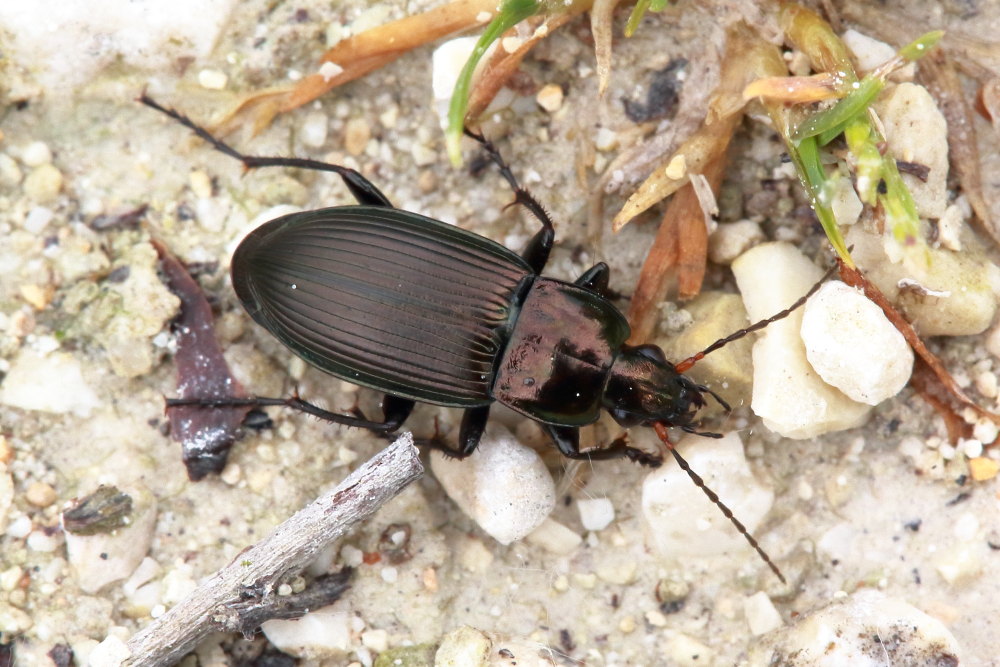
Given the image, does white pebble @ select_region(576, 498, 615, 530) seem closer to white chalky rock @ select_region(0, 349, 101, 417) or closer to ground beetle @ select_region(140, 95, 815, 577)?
ground beetle @ select_region(140, 95, 815, 577)

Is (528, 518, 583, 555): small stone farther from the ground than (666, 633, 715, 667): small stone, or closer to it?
farther from the ground

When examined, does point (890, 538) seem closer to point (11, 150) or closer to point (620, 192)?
point (620, 192)

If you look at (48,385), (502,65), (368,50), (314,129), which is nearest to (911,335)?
(502,65)

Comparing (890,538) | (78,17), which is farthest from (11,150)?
(890,538)

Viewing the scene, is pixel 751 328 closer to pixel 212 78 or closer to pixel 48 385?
pixel 212 78

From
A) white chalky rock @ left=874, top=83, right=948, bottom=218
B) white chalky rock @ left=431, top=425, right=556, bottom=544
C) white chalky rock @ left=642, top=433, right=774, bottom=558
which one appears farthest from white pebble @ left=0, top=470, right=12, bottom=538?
white chalky rock @ left=874, top=83, right=948, bottom=218
